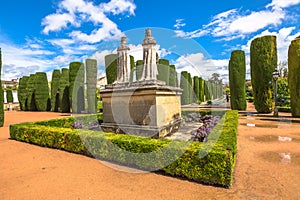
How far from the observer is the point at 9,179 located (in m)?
4.02

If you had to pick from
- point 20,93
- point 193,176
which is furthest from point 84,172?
point 20,93

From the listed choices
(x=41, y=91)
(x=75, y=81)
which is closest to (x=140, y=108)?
(x=75, y=81)

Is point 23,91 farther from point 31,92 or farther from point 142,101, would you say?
point 142,101

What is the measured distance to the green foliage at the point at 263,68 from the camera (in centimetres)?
1411

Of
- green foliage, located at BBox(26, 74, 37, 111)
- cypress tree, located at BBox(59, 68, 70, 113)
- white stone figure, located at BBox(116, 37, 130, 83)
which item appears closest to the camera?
white stone figure, located at BBox(116, 37, 130, 83)

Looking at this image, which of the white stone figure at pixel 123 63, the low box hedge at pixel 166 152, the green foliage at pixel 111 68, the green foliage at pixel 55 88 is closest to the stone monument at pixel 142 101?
the white stone figure at pixel 123 63

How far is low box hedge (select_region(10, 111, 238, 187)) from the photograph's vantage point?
3564 millimetres

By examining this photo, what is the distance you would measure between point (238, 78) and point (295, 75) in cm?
541

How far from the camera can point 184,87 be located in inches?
1118

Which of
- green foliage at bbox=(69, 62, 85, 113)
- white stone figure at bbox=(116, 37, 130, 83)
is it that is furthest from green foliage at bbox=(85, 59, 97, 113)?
white stone figure at bbox=(116, 37, 130, 83)

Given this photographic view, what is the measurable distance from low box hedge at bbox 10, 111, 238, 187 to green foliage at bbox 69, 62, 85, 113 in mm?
13626

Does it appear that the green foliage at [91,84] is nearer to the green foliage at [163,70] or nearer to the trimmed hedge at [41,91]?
the green foliage at [163,70]

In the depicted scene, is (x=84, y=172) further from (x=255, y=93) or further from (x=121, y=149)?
(x=255, y=93)

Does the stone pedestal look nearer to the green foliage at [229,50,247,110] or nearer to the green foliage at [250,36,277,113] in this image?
the green foliage at [250,36,277,113]
